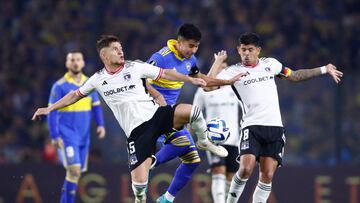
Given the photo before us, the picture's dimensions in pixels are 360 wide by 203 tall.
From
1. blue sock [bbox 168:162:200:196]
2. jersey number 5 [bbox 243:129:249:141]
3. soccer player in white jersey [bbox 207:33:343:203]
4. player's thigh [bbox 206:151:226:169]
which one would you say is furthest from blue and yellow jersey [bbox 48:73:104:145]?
jersey number 5 [bbox 243:129:249:141]

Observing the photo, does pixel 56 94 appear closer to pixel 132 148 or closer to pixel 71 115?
pixel 71 115

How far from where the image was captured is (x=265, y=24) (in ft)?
60.8

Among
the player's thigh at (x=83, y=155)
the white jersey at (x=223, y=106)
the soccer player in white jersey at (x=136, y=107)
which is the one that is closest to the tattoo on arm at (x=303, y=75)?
the soccer player in white jersey at (x=136, y=107)

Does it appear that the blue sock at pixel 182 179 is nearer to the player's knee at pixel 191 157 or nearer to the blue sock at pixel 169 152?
the player's knee at pixel 191 157

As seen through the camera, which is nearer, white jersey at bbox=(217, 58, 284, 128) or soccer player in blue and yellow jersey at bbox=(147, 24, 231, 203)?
soccer player in blue and yellow jersey at bbox=(147, 24, 231, 203)

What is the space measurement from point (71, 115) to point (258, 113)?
344 centimetres

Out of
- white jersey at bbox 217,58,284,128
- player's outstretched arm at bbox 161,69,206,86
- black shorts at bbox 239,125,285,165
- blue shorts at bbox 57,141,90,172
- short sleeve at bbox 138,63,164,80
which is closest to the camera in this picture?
player's outstretched arm at bbox 161,69,206,86

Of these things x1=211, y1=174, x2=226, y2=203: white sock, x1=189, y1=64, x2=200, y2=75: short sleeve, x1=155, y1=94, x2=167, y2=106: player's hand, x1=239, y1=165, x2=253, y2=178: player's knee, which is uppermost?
x1=189, y1=64, x2=200, y2=75: short sleeve

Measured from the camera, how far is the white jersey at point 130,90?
1062 cm

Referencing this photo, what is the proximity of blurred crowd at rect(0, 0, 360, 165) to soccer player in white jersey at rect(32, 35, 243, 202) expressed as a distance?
504cm

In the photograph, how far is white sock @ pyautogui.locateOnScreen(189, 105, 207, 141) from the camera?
10719 millimetres

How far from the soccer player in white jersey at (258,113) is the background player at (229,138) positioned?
2.04m

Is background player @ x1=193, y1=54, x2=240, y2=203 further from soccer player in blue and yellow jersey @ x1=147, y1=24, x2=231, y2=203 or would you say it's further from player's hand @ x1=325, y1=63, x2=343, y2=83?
player's hand @ x1=325, y1=63, x2=343, y2=83

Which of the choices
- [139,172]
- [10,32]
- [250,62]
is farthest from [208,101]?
[10,32]
